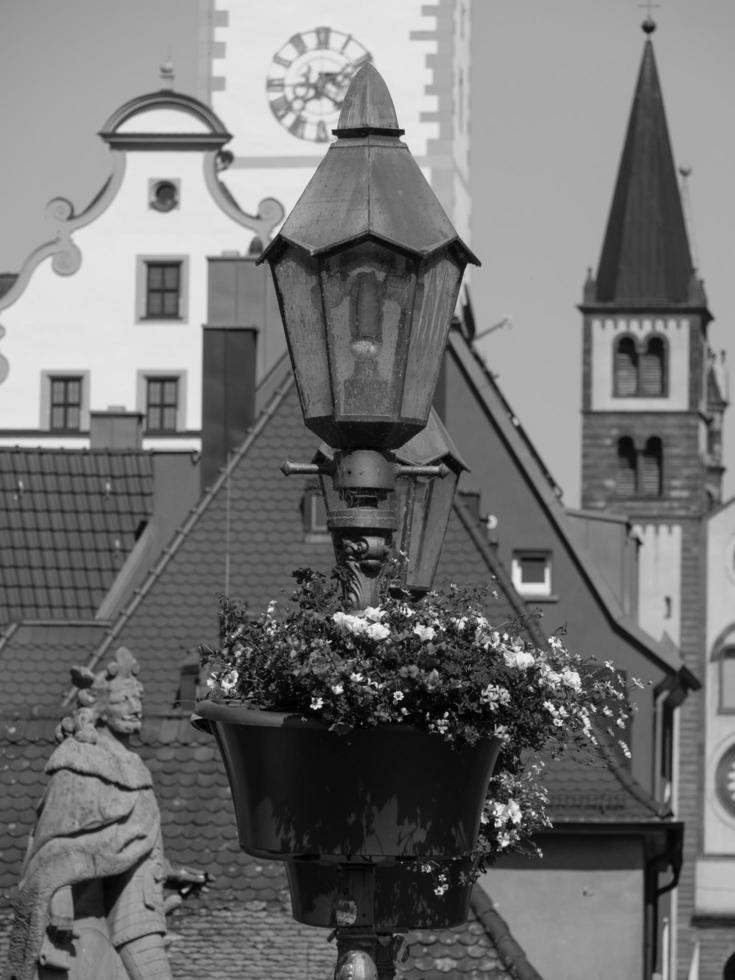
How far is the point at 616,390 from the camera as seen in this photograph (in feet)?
273

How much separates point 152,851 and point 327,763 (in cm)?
464

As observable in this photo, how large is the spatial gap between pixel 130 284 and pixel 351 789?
3164 centimetres

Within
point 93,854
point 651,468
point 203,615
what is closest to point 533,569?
point 203,615

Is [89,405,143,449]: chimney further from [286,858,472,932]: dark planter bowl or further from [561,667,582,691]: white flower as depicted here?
[561,667,582,691]: white flower

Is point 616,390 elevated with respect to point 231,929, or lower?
elevated

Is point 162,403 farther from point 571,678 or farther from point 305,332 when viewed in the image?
point 571,678

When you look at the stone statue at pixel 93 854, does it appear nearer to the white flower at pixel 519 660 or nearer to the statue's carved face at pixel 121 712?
the statue's carved face at pixel 121 712

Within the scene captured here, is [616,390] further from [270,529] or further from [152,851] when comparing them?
[152,851]

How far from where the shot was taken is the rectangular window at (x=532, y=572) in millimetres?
28439

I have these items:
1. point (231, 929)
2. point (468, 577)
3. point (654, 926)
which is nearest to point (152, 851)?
point (231, 929)

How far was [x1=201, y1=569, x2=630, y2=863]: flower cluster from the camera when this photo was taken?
6574 mm

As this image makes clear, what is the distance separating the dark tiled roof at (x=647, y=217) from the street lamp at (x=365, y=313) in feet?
245

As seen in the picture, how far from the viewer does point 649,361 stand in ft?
274

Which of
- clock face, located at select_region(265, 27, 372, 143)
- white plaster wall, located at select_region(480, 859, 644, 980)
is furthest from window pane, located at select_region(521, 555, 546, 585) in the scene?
clock face, located at select_region(265, 27, 372, 143)
